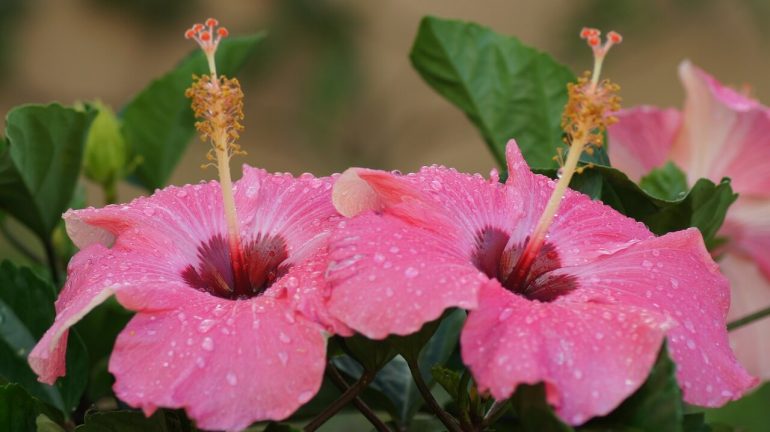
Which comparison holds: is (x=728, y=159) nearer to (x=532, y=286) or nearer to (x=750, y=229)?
(x=750, y=229)

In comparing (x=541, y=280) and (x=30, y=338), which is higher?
(x=541, y=280)

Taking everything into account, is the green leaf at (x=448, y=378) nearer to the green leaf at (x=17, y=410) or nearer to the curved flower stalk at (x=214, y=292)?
the curved flower stalk at (x=214, y=292)

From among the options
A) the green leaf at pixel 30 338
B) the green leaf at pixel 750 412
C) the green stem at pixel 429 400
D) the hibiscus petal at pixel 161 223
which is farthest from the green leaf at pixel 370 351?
the green leaf at pixel 750 412

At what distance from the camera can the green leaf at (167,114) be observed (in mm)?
911

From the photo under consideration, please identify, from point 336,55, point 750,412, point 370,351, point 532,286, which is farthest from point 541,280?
point 336,55

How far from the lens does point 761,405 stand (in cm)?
149

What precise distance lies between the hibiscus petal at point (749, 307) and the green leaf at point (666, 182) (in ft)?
0.49

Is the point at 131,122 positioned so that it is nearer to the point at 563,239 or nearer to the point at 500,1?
the point at 563,239

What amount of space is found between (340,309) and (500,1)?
4.21m

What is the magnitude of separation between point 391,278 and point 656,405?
14 centimetres

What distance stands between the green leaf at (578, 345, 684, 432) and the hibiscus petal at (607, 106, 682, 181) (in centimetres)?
48

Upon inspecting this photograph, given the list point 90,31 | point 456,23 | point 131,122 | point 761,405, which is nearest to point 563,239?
point 456,23

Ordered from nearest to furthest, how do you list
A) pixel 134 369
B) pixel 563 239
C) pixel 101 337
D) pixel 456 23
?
pixel 134 369 < pixel 563 239 < pixel 101 337 < pixel 456 23

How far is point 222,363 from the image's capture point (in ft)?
1.47
